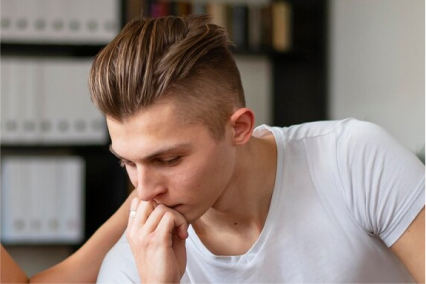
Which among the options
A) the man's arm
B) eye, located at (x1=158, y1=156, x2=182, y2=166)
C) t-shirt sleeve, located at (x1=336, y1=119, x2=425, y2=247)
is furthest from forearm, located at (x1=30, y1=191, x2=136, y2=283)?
the man's arm

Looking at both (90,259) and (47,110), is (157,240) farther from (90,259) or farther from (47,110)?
(47,110)

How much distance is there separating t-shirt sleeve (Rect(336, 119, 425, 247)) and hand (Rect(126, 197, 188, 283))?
339 mm

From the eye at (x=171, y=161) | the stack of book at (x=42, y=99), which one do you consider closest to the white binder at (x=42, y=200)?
the stack of book at (x=42, y=99)

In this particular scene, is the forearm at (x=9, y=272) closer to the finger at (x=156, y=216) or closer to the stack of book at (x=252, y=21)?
the finger at (x=156, y=216)

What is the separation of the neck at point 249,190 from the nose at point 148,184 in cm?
19

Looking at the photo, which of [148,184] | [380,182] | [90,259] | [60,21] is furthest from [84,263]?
[60,21]

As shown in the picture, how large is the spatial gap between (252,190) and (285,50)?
6.91 feet

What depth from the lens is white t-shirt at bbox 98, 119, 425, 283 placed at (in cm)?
142

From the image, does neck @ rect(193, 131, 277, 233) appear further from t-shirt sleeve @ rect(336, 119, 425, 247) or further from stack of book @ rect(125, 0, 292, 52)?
stack of book @ rect(125, 0, 292, 52)

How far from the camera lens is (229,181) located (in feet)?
4.94

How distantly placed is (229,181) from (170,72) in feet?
0.96

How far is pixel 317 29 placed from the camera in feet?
11.7

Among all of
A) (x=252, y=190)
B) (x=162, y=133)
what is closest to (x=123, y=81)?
(x=162, y=133)

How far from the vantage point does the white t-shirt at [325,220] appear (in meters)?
1.42
